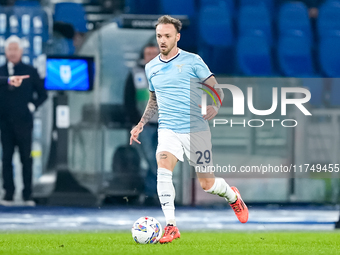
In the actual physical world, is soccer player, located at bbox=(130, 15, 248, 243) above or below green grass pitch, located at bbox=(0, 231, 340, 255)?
above

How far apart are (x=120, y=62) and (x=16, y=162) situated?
185 cm

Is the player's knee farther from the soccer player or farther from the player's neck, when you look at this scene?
the player's neck

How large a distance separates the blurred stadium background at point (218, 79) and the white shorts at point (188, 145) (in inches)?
126

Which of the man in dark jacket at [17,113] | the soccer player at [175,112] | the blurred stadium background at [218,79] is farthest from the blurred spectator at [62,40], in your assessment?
the soccer player at [175,112]

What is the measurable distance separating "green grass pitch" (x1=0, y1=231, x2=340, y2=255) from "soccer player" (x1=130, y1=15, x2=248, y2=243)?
42cm

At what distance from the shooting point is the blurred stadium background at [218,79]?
9375mm

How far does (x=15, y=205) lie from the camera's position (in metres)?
9.31

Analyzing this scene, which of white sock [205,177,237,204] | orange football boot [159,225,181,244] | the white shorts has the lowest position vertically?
orange football boot [159,225,181,244]

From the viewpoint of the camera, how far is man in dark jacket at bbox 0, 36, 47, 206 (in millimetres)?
9266

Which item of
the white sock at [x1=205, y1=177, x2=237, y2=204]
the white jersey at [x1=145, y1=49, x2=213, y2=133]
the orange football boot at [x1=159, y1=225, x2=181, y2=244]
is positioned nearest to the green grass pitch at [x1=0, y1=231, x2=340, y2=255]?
the orange football boot at [x1=159, y1=225, x2=181, y2=244]

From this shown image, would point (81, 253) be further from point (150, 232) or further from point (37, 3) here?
point (37, 3)

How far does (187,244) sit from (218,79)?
3.97m

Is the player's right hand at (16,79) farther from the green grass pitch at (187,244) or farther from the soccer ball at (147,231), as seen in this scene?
the soccer ball at (147,231)

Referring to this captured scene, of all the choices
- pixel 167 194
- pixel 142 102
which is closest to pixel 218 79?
pixel 142 102
